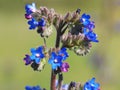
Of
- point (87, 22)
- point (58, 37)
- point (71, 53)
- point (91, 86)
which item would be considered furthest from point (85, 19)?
point (71, 53)

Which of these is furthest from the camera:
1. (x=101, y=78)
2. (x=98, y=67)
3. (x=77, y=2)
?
(x=77, y=2)

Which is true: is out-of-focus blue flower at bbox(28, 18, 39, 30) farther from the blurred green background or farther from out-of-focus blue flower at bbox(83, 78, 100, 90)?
the blurred green background

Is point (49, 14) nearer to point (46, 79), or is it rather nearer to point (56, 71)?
point (56, 71)

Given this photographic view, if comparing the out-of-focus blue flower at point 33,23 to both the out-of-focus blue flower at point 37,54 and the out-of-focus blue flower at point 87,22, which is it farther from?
the out-of-focus blue flower at point 87,22

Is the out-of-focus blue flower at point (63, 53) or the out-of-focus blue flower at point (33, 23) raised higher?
the out-of-focus blue flower at point (33, 23)

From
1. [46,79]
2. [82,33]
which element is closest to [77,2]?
[46,79]

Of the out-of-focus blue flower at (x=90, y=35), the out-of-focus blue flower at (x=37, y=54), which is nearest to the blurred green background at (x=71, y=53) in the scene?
the out-of-focus blue flower at (x=90, y=35)
